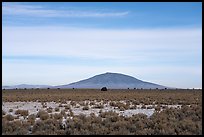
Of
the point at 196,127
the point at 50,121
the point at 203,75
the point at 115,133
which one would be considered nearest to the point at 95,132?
the point at 115,133

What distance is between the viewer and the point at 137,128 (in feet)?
45.6

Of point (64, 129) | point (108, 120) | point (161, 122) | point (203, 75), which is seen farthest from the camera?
point (108, 120)

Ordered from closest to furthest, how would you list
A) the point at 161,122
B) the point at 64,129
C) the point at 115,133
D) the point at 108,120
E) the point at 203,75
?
the point at 203,75 → the point at 115,133 → the point at 64,129 → the point at 161,122 → the point at 108,120

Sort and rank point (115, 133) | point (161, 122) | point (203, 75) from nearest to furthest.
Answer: point (203, 75) → point (115, 133) → point (161, 122)

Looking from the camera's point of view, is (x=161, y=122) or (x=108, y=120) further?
(x=108, y=120)

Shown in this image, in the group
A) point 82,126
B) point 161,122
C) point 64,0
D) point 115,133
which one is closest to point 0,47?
point 64,0

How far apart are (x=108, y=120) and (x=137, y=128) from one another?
88.9 inches

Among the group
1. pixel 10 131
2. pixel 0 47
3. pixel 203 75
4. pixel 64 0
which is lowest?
pixel 10 131

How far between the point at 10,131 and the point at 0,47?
713 cm

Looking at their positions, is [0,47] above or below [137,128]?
above

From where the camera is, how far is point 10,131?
507 inches

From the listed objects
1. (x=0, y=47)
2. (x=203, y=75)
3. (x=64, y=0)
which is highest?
(x=64, y=0)

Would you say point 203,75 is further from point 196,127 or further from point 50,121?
point 50,121

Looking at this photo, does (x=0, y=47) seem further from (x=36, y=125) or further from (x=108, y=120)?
(x=108, y=120)
